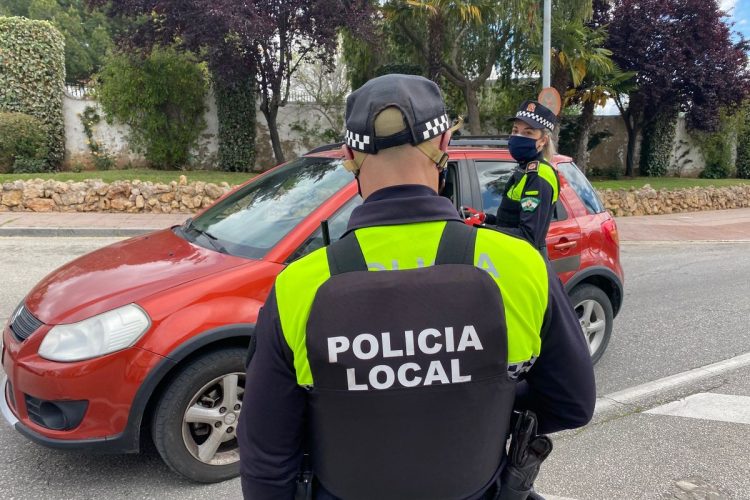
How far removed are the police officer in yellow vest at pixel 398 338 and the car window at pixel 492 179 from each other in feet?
8.89

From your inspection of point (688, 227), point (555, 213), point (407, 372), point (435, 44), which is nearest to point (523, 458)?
point (407, 372)

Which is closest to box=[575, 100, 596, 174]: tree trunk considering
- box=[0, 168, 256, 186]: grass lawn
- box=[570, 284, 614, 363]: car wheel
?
box=[0, 168, 256, 186]: grass lawn

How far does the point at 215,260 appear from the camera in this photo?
308 cm

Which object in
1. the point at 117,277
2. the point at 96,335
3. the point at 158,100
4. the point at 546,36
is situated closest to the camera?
the point at 96,335

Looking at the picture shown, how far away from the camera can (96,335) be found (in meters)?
2.59

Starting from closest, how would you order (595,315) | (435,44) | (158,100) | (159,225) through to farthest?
(595,315) → (159,225) → (158,100) → (435,44)

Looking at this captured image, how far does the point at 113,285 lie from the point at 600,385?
3477mm

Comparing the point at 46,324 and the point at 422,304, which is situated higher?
the point at 422,304

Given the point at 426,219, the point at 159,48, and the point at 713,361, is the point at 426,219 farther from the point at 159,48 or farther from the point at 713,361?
the point at 159,48

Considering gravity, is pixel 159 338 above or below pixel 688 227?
above

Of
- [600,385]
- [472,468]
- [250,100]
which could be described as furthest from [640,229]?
[472,468]

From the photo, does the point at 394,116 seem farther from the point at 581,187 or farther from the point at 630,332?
the point at 630,332

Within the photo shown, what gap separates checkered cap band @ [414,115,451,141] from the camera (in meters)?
1.23

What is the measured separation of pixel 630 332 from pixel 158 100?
13772 mm
